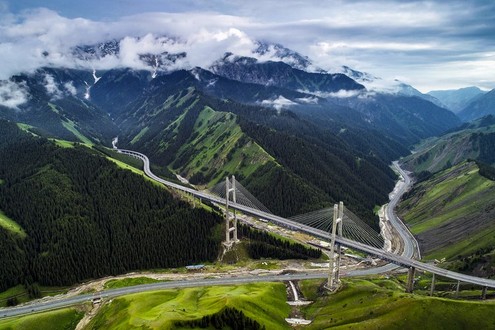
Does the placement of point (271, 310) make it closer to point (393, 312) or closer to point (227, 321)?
point (227, 321)

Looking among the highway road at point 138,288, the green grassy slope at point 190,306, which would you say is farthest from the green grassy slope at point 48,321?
the green grassy slope at point 190,306

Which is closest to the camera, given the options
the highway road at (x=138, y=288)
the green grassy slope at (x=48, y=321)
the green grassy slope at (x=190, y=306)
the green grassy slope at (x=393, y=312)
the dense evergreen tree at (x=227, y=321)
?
the green grassy slope at (x=393, y=312)

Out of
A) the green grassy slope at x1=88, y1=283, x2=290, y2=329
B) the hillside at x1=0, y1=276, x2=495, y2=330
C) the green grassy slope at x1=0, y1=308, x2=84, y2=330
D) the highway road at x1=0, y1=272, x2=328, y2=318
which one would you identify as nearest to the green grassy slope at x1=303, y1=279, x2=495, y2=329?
the hillside at x1=0, y1=276, x2=495, y2=330

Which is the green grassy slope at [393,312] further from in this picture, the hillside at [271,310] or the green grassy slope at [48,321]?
the green grassy slope at [48,321]

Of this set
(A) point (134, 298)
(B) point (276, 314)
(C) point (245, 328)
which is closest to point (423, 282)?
(B) point (276, 314)

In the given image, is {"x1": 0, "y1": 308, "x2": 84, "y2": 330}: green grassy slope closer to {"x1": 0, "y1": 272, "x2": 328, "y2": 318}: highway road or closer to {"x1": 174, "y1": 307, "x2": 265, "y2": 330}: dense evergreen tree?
{"x1": 0, "y1": 272, "x2": 328, "y2": 318}: highway road

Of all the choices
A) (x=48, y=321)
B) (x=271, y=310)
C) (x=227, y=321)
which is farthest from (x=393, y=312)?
(x=48, y=321)
